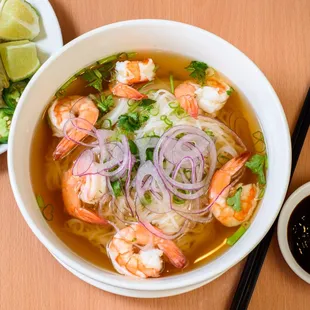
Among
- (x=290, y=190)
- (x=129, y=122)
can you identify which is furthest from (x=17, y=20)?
(x=290, y=190)

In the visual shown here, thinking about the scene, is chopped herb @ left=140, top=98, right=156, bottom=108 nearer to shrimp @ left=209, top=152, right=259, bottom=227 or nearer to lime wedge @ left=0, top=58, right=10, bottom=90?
shrimp @ left=209, top=152, right=259, bottom=227

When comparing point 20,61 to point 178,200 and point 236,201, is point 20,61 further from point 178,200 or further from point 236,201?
point 236,201

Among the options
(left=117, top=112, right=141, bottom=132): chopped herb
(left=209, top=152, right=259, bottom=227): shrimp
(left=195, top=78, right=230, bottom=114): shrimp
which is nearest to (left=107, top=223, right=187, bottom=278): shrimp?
(left=209, top=152, right=259, bottom=227): shrimp

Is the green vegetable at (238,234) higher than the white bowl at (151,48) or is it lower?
lower

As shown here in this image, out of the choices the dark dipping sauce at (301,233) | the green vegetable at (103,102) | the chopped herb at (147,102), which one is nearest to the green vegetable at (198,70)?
the chopped herb at (147,102)

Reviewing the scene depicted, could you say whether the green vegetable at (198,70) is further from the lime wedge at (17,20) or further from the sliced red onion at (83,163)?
the lime wedge at (17,20)

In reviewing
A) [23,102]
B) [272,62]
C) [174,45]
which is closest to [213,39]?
[174,45]
